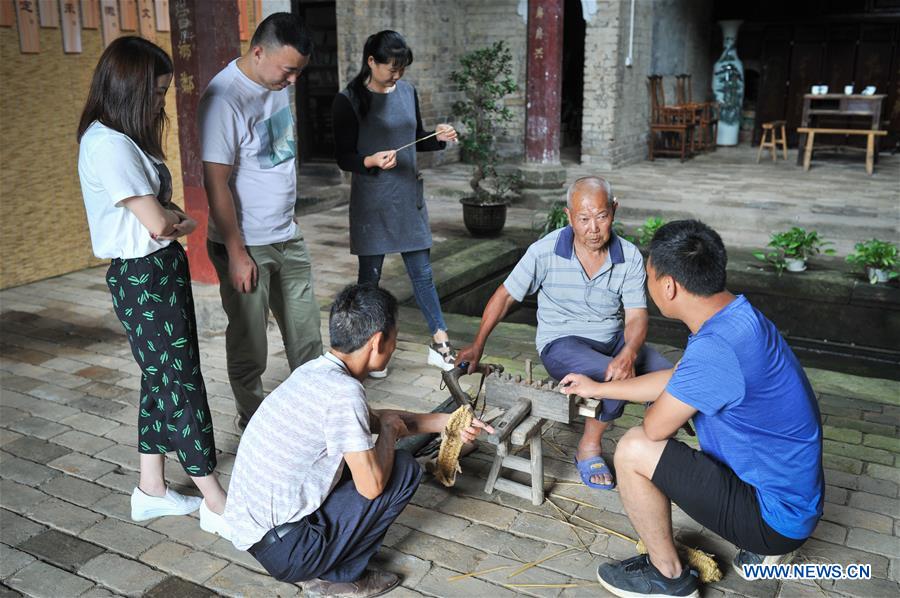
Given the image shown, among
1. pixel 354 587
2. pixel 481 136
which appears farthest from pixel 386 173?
pixel 481 136

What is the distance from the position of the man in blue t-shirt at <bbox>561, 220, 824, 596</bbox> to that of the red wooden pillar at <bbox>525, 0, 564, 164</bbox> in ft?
23.3

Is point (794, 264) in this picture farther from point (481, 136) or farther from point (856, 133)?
point (856, 133)

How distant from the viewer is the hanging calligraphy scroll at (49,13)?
567 cm

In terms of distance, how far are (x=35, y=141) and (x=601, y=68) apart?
870 centimetres

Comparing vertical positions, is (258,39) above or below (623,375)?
above

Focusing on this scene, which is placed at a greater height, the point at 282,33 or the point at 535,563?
the point at 282,33

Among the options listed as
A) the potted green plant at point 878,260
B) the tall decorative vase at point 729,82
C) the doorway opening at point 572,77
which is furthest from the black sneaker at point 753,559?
the tall decorative vase at point 729,82

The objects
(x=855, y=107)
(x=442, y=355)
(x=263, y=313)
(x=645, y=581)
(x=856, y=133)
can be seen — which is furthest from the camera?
(x=855, y=107)

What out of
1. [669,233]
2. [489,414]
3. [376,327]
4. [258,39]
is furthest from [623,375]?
[258,39]

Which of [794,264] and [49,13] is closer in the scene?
[49,13]

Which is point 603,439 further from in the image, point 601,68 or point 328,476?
point 601,68

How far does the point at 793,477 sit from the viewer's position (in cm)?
227

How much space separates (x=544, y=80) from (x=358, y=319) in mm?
7463

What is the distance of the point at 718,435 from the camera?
92.2 inches
